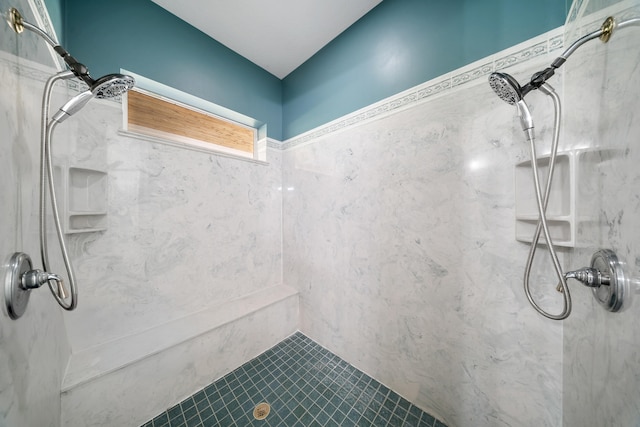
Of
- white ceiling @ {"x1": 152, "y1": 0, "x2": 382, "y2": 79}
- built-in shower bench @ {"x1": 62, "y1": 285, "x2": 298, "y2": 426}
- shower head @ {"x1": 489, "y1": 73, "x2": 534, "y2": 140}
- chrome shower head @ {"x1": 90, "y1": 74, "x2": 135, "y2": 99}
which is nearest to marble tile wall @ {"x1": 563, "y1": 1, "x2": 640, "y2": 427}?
shower head @ {"x1": 489, "y1": 73, "x2": 534, "y2": 140}

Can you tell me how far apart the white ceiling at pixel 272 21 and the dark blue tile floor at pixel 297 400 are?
7.53 ft

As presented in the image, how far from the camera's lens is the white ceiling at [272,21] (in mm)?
1191

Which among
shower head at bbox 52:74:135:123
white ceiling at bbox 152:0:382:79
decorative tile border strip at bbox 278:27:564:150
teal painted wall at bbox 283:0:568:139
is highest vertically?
white ceiling at bbox 152:0:382:79

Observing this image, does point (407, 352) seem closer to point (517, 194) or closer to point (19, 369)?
point (517, 194)

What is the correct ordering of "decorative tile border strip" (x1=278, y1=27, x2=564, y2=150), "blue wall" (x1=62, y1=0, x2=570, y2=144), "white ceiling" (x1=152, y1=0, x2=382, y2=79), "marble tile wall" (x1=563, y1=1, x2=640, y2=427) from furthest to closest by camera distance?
"white ceiling" (x1=152, y1=0, x2=382, y2=79), "blue wall" (x1=62, y1=0, x2=570, y2=144), "decorative tile border strip" (x1=278, y1=27, x2=564, y2=150), "marble tile wall" (x1=563, y1=1, x2=640, y2=427)

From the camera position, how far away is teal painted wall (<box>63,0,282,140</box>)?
1.01 meters

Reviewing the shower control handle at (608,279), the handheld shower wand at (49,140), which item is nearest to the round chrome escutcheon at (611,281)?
the shower control handle at (608,279)

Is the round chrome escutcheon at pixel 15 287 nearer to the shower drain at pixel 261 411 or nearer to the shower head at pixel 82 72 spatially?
the shower head at pixel 82 72

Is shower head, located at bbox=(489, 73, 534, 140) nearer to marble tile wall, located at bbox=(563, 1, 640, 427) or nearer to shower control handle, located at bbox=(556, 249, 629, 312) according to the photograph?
marble tile wall, located at bbox=(563, 1, 640, 427)

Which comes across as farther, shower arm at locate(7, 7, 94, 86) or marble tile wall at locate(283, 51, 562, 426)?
marble tile wall at locate(283, 51, 562, 426)

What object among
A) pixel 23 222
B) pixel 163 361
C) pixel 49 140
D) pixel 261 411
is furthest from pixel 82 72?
pixel 261 411

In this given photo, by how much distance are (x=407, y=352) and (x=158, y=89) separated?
220cm

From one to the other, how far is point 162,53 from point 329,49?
110cm

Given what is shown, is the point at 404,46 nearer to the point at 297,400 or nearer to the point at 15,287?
the point at 15,287
